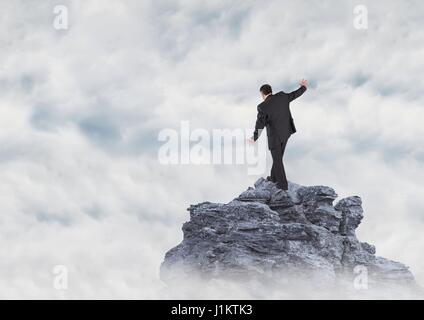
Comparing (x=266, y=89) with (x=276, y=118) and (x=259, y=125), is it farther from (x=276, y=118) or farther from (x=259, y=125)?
(x=259, y=125)

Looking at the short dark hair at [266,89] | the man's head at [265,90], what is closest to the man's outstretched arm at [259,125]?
the man's head at [265,90]

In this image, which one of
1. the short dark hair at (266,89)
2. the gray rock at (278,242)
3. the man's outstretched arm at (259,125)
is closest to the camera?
the gray rock at (278,242)

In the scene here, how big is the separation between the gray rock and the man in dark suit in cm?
171

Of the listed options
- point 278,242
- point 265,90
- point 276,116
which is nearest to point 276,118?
point 276,116

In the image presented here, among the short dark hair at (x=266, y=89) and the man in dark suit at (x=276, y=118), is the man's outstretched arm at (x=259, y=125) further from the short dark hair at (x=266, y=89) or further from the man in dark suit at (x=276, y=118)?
the short dark hair at (x=266, y=89)

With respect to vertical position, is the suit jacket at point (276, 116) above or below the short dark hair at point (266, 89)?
below

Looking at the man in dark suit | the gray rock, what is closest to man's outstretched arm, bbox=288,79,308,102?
the man in dark suit

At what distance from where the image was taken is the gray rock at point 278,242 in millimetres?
21000

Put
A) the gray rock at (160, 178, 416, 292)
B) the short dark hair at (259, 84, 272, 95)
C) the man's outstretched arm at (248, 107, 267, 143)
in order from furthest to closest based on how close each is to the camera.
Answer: the man's outstretched arm at (248, 107, 267, 143) < the short dark hair at (259, 84, 272, 95) < the gray rock at (160, 178, 416, 292)

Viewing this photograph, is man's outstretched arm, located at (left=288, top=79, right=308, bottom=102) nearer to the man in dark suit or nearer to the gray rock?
the man in dark suit

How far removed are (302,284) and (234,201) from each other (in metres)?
4.30

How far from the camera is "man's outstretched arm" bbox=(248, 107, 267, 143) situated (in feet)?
75.8
